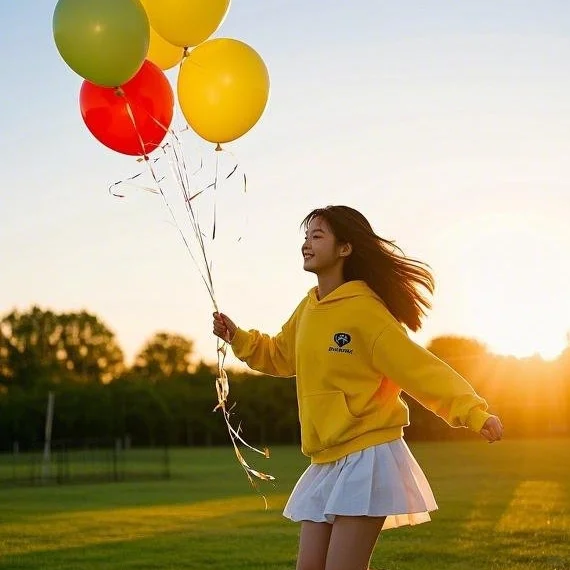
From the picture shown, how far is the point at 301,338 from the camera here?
4.65 m

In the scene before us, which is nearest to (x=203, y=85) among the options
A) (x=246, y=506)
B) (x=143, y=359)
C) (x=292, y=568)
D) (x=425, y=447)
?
(x=292, y=568)

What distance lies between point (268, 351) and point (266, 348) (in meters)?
0.02

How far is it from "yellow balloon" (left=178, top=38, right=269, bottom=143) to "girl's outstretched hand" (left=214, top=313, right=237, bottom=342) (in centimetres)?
104

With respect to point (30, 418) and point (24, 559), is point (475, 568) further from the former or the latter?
point (30, 418)

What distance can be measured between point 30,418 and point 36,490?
3276cm

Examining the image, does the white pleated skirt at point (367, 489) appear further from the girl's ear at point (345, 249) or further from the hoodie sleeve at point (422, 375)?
the girl's ear at point (345, 249)

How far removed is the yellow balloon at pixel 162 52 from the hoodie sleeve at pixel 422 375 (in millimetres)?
2314

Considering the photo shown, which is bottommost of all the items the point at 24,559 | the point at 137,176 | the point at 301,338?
the point at 24,559

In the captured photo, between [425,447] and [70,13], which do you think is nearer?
[70,13]

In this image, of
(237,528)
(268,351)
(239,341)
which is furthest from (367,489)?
(237,528)

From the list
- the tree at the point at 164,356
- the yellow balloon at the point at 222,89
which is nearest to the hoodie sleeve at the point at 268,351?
the yellow balloon at the point at 222,89

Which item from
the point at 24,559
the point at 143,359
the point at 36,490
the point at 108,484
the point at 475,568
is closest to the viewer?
the point at 475,568

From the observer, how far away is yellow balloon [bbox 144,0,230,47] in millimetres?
5469

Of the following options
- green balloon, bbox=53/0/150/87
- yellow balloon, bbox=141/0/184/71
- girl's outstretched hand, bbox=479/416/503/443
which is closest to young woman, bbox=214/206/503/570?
girl's outstretched hand, bbox=479/416/503/443
